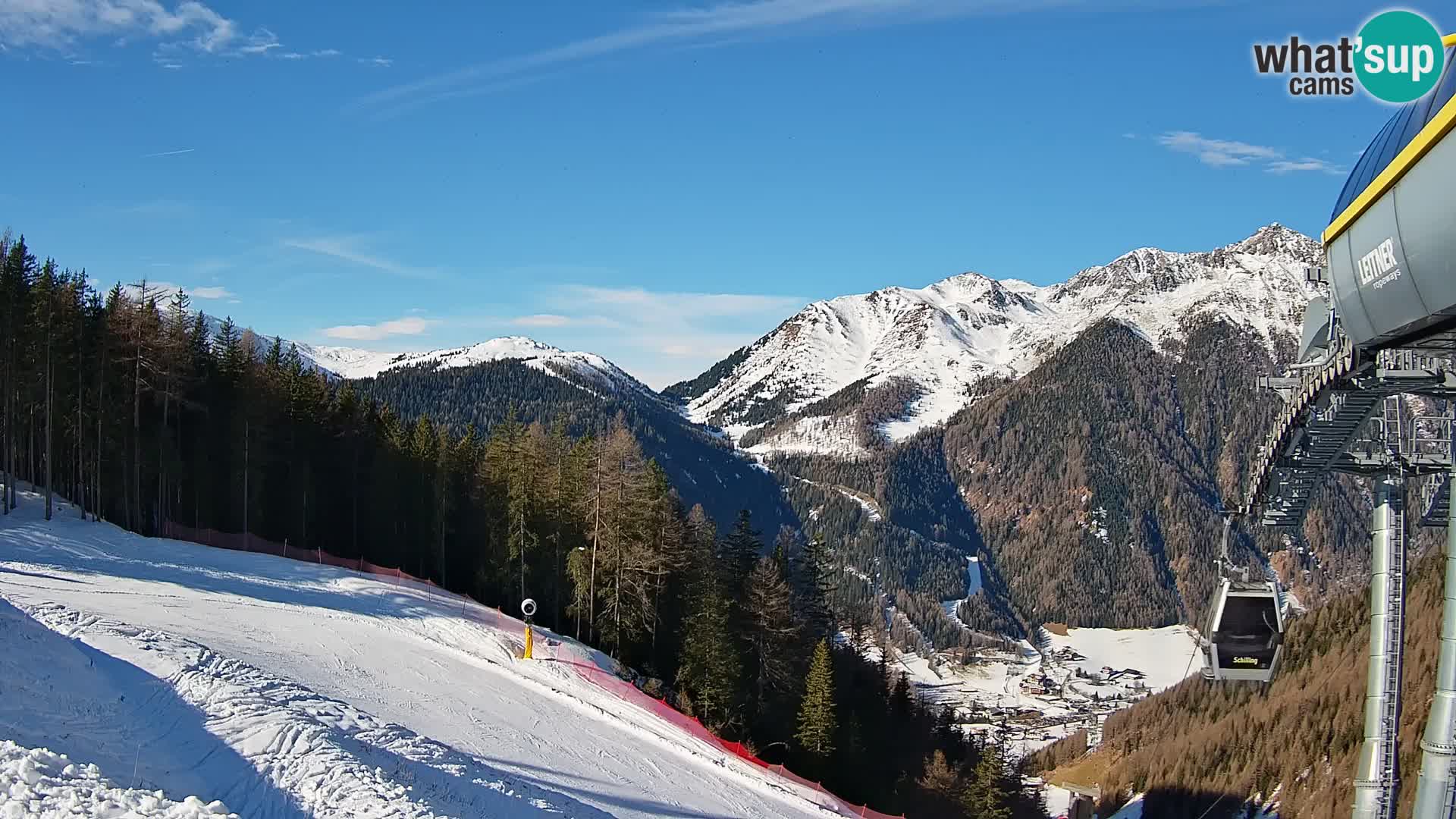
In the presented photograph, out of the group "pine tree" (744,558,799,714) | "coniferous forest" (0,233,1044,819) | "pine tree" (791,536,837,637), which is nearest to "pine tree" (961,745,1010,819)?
"coniferous forest" (0,233,1044,819)

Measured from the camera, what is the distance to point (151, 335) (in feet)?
131

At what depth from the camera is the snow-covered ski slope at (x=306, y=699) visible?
1408cm

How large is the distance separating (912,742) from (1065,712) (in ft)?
465

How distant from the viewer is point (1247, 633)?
49.4ft

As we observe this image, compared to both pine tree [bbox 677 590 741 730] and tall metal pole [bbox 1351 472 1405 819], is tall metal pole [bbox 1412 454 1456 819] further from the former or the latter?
pine tree [bbox 677 590 741 730]

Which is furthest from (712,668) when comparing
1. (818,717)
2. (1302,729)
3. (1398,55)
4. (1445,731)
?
(1302,729)

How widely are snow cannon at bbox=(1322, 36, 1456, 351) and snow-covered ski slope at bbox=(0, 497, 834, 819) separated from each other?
12.1 meters

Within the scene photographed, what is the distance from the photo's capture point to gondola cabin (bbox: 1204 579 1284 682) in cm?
1500

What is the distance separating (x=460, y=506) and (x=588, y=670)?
75.7 ft

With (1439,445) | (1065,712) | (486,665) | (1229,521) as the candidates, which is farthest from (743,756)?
(1065,712)

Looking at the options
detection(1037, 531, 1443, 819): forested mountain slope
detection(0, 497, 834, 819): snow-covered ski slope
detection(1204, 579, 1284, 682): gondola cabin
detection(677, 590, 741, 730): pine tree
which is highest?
detection(1204, 579, 1284, 682): gondola cabin

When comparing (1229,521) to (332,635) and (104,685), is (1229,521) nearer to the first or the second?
(104,685)

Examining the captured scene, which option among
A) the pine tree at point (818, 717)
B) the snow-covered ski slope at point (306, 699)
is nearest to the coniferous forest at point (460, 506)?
the pine tree at point (818, 717)

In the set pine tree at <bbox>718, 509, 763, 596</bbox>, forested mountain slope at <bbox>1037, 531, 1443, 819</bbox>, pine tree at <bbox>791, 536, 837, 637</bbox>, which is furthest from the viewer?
pine tree at <bbox>791, 536, 837, 637</bbox>
